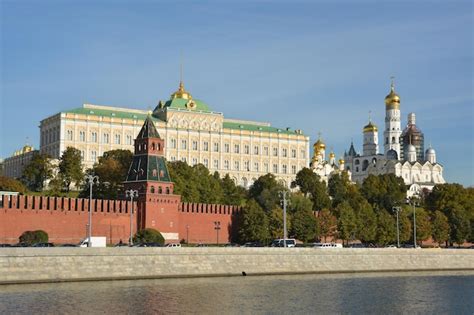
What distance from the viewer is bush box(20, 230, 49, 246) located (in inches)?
2454

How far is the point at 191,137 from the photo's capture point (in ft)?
429

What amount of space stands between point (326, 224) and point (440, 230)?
14.8 metres

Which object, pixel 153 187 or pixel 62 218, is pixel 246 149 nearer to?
pixel 153 187

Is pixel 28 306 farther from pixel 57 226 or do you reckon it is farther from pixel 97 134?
pixel 97 134

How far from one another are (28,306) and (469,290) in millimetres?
27478

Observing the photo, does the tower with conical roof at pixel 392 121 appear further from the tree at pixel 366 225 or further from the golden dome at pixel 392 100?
the tree at pixel 366 225

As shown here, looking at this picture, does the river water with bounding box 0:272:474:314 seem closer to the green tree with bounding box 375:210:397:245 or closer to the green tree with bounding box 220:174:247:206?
the green tree with bounding box 375:210:397:245

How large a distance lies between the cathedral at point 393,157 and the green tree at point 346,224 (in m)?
64.3

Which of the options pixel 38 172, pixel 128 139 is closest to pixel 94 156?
pixel 128 139

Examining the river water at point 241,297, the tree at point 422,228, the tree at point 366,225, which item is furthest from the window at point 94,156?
the river water at point 241,297

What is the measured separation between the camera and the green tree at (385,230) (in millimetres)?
86625

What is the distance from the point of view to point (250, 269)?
56281 mm

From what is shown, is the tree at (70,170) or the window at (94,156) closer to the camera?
the tree at (70,170)

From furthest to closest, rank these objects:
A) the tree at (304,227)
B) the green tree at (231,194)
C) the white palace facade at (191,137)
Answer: the white palace facade at (191,137) → the green tree at (231,194) → the tree at (304,227)
